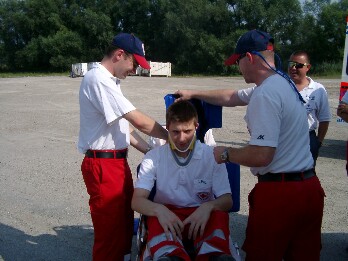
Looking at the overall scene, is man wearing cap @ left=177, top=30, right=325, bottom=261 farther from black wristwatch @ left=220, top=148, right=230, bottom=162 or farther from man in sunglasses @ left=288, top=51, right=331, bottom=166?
man in sunglasses @ left=288, top=51, right=331, bottom=166

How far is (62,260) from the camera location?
159 inches

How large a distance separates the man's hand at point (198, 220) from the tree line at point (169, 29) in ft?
147

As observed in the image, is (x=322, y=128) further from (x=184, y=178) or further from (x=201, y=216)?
(x=201, y=216)

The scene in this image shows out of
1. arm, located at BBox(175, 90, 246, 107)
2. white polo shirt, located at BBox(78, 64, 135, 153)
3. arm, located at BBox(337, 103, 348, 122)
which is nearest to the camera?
white polo shirt, located at BBox(78, 64, 135, 153)

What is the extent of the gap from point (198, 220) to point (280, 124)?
81 centimetres

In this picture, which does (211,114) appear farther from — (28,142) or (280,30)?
(280,30)

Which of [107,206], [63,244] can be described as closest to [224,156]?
[107,206]

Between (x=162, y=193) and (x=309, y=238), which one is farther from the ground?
(x=162, y=193)

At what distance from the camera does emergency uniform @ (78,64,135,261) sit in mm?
3199

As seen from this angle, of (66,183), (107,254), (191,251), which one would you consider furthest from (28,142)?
(191,251)

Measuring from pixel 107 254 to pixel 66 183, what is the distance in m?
3.26

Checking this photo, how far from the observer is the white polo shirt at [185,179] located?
2965mm

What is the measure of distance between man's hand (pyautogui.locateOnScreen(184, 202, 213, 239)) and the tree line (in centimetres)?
4493

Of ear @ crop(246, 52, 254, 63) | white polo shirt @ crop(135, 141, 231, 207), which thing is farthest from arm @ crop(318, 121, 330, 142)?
ear @ crop(246, 52, 254, 63)
